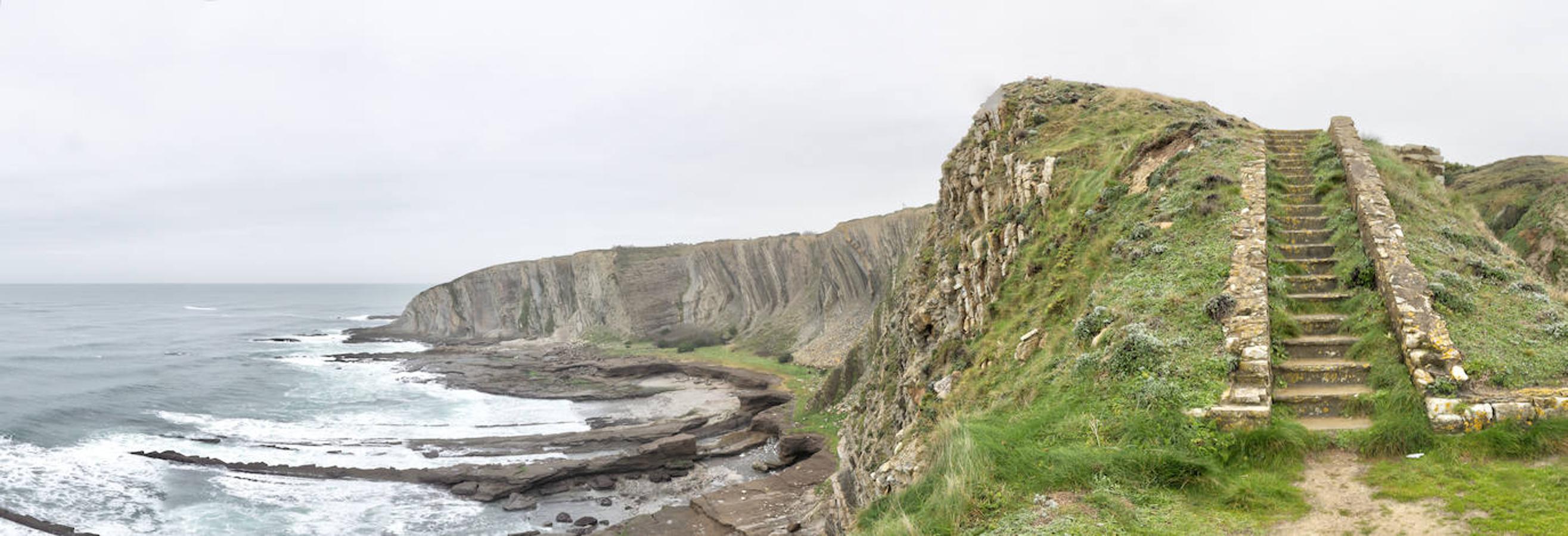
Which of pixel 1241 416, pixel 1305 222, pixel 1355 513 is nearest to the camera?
pixel 1355 513

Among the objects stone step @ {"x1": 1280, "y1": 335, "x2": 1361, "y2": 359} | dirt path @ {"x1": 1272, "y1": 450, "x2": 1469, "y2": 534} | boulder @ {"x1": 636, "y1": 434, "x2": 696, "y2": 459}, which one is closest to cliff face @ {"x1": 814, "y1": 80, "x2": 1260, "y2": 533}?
stone step @ {"x1": 1280, "y1": 335, "x2": 1361, "y2": 359}

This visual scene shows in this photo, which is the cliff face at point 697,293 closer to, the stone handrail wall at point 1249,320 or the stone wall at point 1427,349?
the stone handrail wall at point 1249,320

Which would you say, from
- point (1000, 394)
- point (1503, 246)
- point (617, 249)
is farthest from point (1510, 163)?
point (617, 249)

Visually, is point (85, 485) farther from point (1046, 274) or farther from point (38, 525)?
point (1046, 274)

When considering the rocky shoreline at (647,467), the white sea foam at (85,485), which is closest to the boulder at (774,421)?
the rocky shoreline at (647,467)

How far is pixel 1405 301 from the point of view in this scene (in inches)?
288

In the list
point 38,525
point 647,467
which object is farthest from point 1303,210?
point 38,525

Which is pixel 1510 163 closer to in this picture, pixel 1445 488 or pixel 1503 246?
pixel 1503 246

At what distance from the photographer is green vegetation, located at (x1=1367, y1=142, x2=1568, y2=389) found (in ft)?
20.4

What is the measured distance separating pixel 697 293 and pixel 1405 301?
64763mm

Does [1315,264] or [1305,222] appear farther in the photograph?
[1305,222]

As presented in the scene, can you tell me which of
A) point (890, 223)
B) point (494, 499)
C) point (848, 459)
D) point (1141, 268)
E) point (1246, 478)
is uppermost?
point (890, 223)

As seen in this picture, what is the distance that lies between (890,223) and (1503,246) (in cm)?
4580

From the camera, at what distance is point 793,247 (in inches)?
2525
